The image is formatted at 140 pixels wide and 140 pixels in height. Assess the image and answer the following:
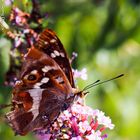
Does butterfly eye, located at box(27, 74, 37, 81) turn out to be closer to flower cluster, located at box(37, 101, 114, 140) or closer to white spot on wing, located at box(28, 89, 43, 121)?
white spot on wing, located at box(28, 89, 43, 121)

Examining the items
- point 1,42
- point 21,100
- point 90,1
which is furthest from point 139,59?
point 21,100

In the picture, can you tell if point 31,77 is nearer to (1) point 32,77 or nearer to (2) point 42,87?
(1) point 32,77

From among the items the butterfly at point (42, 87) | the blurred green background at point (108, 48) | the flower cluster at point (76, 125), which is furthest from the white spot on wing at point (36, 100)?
the blurred green background at point (108, 48)

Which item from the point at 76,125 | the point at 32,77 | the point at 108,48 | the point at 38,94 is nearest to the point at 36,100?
the point at 38,94

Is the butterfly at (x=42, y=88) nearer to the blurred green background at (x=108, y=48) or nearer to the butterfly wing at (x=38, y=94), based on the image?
the butterfly wing at (x=38, y=94)

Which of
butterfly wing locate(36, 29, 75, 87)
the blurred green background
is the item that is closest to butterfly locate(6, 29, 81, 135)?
butterfly wing locate(36, 29, 75, 87)

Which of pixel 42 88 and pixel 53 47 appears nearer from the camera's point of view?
pixel 53 47
